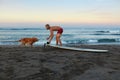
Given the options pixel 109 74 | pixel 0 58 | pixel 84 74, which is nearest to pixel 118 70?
pixel 109 74

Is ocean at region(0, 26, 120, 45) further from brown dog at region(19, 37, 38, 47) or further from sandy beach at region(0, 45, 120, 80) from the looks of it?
sandy beach at region(0, 45, 120, 80)

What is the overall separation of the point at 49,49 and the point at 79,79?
16.9 feet

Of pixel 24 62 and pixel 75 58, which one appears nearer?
pixel 24 62

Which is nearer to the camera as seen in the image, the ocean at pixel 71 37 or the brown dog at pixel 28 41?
the brown dog at pixel 28 41

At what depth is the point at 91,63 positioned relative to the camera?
890 cm

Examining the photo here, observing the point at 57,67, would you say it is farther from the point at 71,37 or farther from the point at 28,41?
the point at 71,37

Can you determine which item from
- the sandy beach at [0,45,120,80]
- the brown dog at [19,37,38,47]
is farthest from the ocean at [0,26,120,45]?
the sandy beach at [0,45,120,80]

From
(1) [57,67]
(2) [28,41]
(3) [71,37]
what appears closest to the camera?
(1) [57,67]

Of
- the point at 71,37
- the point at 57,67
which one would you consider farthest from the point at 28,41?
the point at 71,37

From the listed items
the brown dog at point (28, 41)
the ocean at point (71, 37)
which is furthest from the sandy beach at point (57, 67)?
the ocean at point (71, 37)

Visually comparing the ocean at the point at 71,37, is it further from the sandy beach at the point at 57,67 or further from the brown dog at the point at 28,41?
the sandy beach at the point at 57,67

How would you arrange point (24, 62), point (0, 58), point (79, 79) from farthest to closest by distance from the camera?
point (0, 58)
point (24, 62)
point (79, 79)

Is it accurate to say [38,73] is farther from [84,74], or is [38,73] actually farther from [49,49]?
[49,49]

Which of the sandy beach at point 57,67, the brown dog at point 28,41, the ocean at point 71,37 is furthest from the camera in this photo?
the ocean at point 71,37
